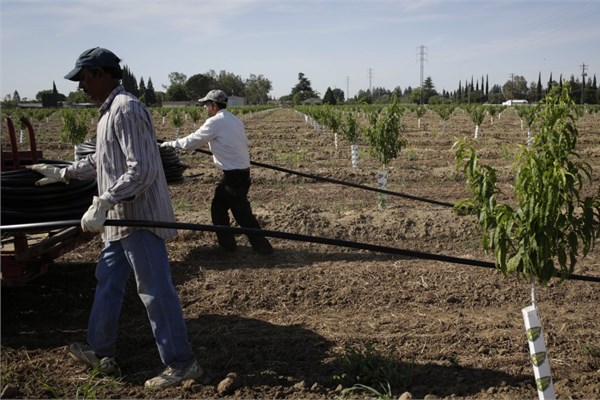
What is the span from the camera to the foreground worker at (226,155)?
6.04 meters

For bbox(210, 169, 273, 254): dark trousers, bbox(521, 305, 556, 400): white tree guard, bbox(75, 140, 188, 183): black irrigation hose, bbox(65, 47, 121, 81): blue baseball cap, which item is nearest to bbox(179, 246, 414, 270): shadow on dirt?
bbox(210, 169, 273, 254): dark trousers

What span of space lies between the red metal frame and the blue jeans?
712mm

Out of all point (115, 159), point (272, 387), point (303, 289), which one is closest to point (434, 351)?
point (272, 387)

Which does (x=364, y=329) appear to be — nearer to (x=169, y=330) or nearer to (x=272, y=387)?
(x=272, y=387)

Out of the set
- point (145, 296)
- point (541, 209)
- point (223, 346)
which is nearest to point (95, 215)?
point (145, 296)

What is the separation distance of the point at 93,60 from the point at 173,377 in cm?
205

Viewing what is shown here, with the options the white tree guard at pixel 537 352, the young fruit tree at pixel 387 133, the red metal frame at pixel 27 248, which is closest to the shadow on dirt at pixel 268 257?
the red metal frame at pixel 27 248

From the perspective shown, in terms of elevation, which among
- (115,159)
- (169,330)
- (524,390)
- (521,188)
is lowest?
(524,390)

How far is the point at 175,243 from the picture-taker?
6.95 m

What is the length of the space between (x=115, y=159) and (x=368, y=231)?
15.4 feet

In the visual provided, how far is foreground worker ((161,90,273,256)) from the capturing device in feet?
19.8

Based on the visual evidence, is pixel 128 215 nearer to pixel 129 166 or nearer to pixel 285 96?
pixel 129 166

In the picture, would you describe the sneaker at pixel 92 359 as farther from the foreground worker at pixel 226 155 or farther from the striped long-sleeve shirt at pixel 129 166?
the foreground worker at pixel 226 155

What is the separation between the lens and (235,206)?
6324mm
